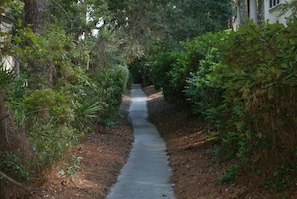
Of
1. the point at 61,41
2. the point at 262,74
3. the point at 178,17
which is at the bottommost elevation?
the point at 262,74

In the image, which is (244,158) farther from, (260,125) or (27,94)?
(27,94)

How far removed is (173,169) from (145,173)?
103 cm

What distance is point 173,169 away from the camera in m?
12.7

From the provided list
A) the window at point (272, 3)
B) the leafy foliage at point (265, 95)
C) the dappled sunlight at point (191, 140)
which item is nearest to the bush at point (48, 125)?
the leafy foliage at point (265, 95)

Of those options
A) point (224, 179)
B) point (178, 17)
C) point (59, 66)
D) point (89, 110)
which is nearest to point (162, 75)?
point (178, 17)

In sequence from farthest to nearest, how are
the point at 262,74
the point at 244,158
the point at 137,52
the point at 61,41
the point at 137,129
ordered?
the point at 137,52 < the point at 137,129 < the point at 61,41 < the point at 244,158 < the point at 262,74

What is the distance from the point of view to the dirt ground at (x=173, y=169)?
9000 mm

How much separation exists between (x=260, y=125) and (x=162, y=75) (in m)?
18.3

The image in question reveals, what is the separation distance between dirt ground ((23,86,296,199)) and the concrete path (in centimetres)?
20

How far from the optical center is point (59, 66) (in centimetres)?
1338

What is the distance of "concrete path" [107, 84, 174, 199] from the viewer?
9.79 metres

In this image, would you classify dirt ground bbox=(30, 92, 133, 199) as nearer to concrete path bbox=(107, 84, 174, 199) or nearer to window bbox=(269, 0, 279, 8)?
concrete path bbox=(107, 84, 174, 199)

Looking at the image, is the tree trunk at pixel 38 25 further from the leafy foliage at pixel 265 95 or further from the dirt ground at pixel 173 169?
the leafy foliage at pixel 265 95

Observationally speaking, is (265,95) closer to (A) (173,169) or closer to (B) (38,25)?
(A) (173,169)
